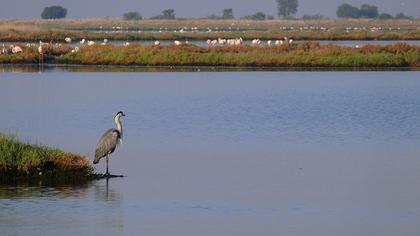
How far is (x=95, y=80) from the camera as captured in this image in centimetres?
4356

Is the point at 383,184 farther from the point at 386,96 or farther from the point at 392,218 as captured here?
the point at 386,96

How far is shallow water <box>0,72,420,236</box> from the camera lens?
1494 centimetres

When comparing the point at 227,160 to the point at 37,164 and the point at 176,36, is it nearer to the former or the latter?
the point at 37,164

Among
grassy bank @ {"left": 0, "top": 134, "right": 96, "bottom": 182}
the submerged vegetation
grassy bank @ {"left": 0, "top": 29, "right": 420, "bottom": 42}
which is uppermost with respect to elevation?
grassy bank @ {"left": 0, "top": 134, "right": 96, "bottom": 182}

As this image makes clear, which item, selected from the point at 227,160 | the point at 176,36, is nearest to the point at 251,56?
the point at 227,160

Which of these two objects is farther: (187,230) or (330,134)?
(330,134)

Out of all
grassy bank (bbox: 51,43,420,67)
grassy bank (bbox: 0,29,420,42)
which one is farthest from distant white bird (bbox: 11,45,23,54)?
grassy bank (bbox: 0,29,420,42)

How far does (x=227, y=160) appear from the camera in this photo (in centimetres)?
2058

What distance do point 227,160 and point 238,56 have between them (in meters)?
34.4

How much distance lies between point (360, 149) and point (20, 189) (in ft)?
25.4

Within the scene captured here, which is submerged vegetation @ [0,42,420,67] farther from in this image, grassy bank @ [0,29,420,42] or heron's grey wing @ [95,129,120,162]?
heron's grey wing @ [95,129,120,162]

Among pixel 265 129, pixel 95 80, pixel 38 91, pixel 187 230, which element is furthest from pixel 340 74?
pixel 187 230

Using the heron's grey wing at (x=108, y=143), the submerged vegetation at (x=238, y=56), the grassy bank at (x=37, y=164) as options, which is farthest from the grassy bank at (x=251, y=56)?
the grassy bank at (x=37, y=164)

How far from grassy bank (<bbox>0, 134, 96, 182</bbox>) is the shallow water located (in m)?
0.40
